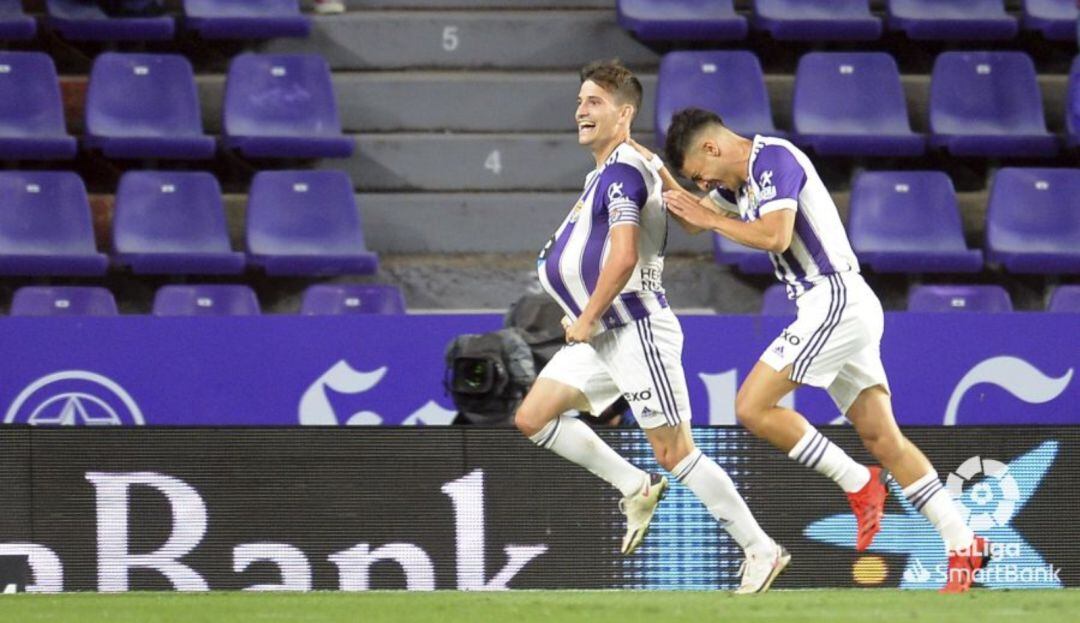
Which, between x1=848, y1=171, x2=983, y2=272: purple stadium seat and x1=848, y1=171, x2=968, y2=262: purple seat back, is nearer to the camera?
x1=848, y1=171, x2=983, y2=272: purple stadium seat

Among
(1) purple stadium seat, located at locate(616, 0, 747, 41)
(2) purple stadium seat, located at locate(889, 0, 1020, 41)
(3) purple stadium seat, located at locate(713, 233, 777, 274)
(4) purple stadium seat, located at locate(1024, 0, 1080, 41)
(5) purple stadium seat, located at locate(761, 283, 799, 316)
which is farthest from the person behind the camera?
(4) purple stadium seat, located at locate(1024, 0, 1080, 41)

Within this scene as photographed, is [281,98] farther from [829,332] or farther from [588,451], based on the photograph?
[829,332]

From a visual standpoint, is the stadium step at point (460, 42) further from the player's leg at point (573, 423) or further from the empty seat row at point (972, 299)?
the player's leg at point (573, 423)

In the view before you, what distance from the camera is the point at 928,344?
9.10 meters

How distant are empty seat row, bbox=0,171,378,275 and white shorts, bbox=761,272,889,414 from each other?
15.7 ft

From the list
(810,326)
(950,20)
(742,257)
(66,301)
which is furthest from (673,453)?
(950,20)

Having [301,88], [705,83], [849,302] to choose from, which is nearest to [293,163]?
[301,88]

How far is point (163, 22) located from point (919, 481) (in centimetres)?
703

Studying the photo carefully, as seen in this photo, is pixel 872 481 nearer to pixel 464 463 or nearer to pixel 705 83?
pixel 464 463

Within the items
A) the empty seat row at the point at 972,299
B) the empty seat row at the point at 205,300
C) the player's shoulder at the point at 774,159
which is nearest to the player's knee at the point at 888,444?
the player's shoulder at the point at 774,159

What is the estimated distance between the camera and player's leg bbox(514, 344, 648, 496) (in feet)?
22.0

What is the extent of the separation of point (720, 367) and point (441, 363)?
140 cm

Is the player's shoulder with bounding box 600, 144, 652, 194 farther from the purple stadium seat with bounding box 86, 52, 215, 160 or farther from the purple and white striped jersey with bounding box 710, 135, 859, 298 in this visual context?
the purple stadium seat with bounding box 86, 52, 215, 160

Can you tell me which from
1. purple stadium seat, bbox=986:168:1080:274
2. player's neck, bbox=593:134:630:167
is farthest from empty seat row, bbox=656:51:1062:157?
player's neck, bbox=593:134:630:167
